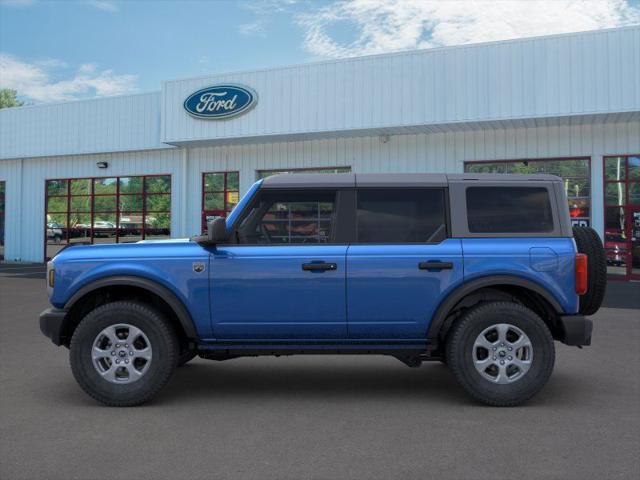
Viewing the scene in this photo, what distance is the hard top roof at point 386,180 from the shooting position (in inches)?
204

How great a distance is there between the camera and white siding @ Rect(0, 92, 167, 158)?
Result: 23281mm

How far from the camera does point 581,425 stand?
4.47 m

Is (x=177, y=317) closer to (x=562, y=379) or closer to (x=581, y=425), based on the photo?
(x=581, y=425)

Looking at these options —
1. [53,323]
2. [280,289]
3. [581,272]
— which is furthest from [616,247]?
[53,323]

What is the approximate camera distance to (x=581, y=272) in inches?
196

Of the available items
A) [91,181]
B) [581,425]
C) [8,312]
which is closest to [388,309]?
[581,425]

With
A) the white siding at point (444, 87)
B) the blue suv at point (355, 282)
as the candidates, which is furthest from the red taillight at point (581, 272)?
the white siding at point (444, 87)

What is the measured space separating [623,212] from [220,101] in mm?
12709

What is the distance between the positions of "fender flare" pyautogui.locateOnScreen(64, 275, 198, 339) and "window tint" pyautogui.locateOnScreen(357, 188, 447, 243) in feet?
5.05

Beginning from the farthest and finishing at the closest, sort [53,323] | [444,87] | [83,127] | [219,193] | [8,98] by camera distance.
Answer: [8,98]
[83,127]
[219,193]
[444,87]
[53,323]

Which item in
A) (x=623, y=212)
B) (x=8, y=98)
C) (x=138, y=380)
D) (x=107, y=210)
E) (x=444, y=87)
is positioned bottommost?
(x=138, y=380)

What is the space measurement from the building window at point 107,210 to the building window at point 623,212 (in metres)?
14.8

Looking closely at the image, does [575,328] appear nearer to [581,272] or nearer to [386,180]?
[581,272]

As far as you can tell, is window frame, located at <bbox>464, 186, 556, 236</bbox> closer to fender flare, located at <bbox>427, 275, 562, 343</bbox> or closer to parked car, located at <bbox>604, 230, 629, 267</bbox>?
fender flare, located at <bbox>427, 275, 562, 343</bbox>
